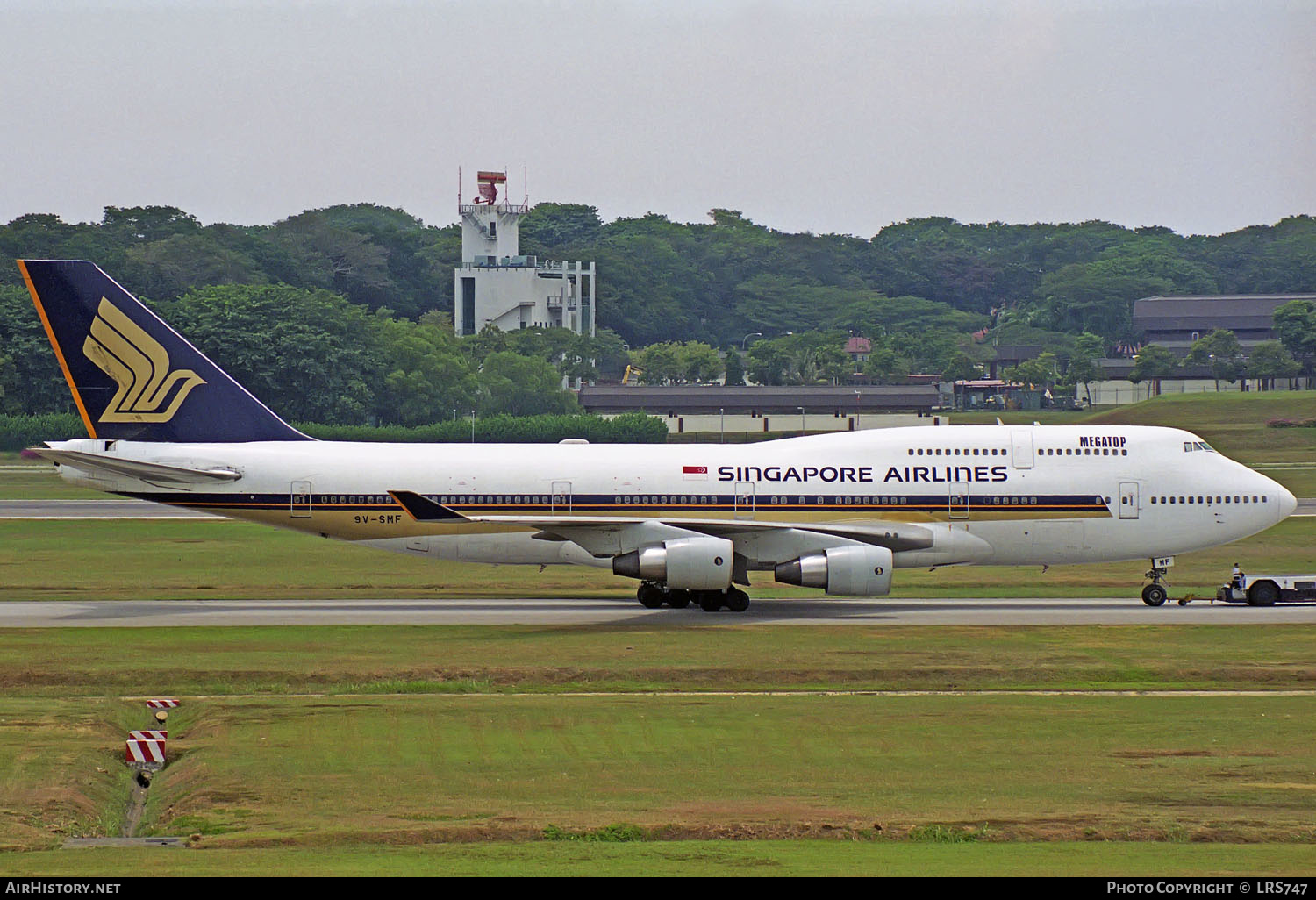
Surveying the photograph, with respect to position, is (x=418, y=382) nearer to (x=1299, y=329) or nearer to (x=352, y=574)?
(x=352, y=574)

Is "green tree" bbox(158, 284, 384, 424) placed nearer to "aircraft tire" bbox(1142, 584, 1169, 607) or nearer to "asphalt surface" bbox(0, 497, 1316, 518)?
"asphalt surface" bbox(0, 497, 1316, 518)

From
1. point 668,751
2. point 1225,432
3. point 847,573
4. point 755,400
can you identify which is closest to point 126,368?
point 847,573

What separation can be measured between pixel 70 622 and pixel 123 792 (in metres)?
17.5

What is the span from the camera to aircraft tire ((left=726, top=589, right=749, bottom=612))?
43344 millimetres

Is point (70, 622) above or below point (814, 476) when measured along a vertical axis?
below

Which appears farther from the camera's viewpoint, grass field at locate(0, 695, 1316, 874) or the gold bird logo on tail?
the gold bird logo on tail

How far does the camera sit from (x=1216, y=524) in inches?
1753

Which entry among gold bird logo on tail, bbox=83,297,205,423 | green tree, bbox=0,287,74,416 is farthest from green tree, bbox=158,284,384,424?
gold bird logo on tail, bbox=83,297,205,423

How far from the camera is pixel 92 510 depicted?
7744cm

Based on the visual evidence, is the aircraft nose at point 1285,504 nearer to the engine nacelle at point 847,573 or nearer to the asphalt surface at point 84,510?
the engine nacelle at point 847,573

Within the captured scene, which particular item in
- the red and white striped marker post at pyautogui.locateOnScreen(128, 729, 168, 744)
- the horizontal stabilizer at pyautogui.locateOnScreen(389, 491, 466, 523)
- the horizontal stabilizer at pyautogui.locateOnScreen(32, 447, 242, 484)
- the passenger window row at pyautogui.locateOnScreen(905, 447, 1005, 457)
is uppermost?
the passenger window row at pyautogui.locateOnScreen(905, 447, 1005, 457)

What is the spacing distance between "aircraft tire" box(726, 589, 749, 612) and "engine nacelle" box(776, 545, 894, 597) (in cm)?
225

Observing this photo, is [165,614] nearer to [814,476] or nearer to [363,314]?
[814,476]

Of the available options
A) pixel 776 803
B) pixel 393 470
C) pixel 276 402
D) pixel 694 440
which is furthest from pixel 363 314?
pixel 776 803
